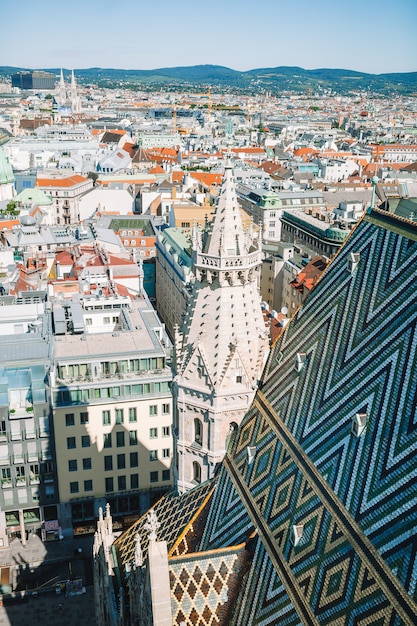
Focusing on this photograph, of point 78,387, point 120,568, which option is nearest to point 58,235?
point 78,387

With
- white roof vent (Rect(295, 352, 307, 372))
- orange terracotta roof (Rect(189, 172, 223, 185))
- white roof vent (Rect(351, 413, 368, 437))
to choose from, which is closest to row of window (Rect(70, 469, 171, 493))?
white roof vent (Rect(295, 352, 307, 372))

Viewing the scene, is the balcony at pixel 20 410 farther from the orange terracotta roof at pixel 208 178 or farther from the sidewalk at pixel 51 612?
the orange terracotta roof at pixel 208 178

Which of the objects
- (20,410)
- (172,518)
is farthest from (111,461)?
(172,518)

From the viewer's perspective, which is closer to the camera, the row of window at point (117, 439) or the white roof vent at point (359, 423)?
the white roof vent at point (359, 423)

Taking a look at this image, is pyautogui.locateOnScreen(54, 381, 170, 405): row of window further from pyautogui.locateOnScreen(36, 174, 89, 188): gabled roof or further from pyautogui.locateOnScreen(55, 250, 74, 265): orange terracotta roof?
pyautogui.locateOnScreen(36, 174, 89, 188): gabled roof

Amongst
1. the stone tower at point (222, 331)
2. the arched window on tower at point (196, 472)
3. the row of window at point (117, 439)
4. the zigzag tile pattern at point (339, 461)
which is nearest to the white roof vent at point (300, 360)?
the zigzag tile pattern at point (339, 461)

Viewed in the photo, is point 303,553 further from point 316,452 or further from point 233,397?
point 233,397
